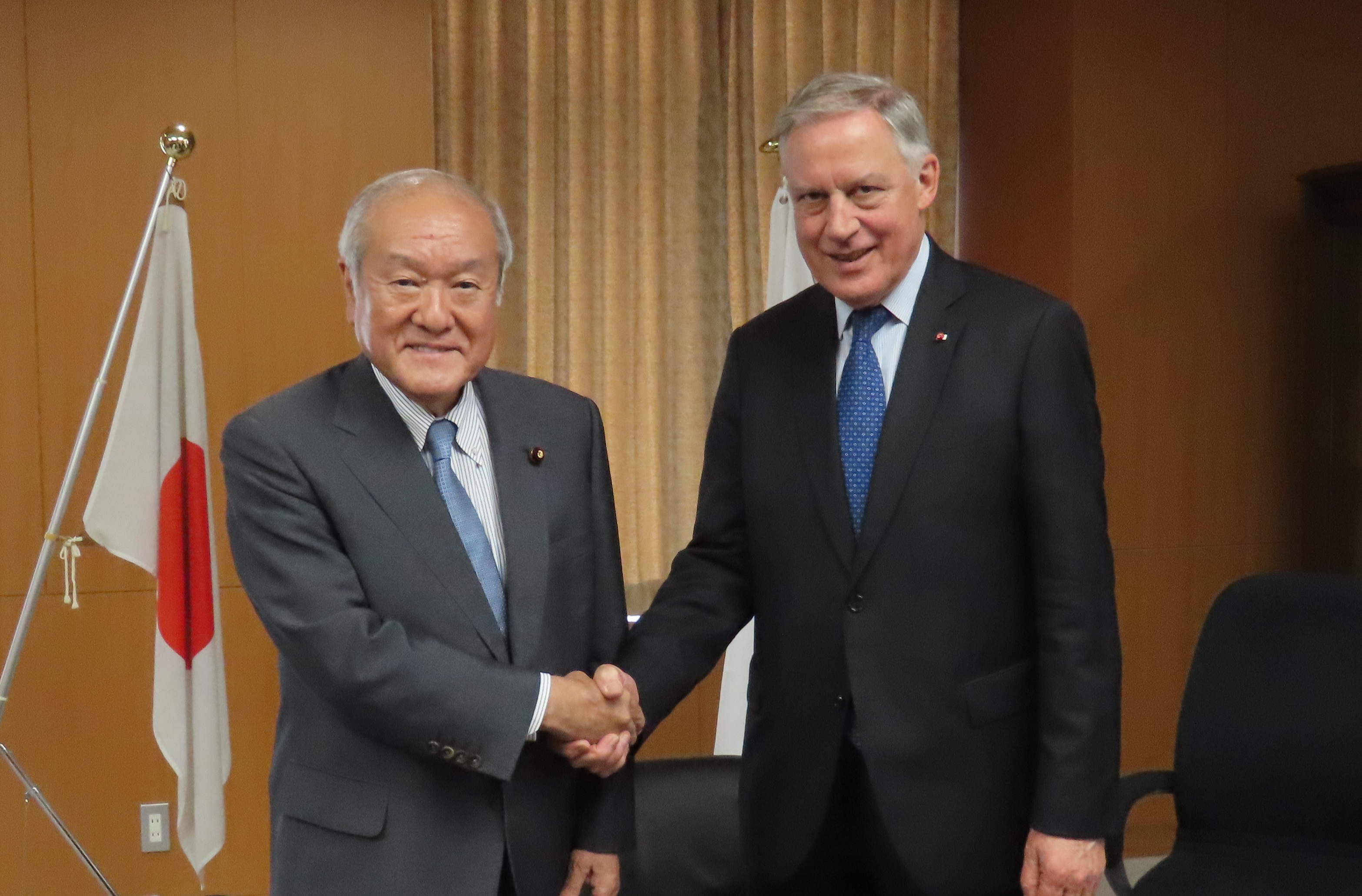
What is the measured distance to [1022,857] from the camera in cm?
197

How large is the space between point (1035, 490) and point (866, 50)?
A: 3217 mm

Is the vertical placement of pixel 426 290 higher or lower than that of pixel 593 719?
higher

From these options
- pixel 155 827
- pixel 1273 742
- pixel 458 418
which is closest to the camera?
pixel 458 418

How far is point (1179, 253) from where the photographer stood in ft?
14.0

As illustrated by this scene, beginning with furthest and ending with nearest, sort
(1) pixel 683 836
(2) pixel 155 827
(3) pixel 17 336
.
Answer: (2) pixel 155 827, (3) pixel 17 336, (1) pixel 683 836

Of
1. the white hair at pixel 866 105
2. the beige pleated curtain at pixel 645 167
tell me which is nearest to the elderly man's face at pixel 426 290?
the white hair at pixel 866 105

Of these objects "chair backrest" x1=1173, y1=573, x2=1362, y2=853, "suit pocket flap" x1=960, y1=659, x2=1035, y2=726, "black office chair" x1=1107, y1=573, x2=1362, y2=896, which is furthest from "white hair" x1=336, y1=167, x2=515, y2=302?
"chair backrest" x1=1173, y1=573, x2=1362, y2=853

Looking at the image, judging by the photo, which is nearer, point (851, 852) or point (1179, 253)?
point (851, 852)

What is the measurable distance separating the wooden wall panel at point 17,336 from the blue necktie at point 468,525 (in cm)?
246

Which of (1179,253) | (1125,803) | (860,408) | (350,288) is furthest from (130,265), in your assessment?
(1179,253)

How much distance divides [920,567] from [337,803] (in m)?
0.87

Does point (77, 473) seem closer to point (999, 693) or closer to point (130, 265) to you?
point (130, 265)

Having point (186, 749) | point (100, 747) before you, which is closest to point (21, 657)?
point (100, 747)

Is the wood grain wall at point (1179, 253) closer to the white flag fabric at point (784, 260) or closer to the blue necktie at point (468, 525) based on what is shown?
the white flag fabric at point (784, 260)
